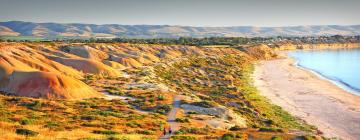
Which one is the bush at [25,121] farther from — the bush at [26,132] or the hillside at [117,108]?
the bush at [26,132]

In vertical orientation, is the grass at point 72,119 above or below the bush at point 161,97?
above

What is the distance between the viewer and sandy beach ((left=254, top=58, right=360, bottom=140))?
46.7 m

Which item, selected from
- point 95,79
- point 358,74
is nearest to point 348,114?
point 95,79

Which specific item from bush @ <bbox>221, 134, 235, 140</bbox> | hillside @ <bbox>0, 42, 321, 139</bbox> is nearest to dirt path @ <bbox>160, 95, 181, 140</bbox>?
hillside @ <bbox>0, 42, 321, 139</bbox>

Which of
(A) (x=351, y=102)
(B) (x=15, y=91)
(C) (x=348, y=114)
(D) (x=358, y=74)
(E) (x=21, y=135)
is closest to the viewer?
Result: (E) (x=21, y=135)

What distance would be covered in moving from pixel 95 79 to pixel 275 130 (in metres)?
40.4

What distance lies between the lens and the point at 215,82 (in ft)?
274

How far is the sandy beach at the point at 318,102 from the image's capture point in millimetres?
46656

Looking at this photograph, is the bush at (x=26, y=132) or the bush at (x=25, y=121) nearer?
the bush at (x=26, y=132)

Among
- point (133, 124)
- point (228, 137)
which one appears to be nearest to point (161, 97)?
point (133, 124)

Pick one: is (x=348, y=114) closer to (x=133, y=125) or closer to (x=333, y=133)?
(x=333, y=133)

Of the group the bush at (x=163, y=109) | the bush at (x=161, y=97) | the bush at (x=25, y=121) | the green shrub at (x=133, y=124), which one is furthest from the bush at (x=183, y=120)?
the bush at (x=25, y=121)

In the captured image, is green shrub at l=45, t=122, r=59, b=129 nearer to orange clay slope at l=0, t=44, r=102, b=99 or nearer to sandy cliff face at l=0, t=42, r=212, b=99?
orange clay slope at l=0, t=44, r=102, b=99

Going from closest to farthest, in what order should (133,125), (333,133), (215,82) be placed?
(133,125), (333,133), (215,82)
